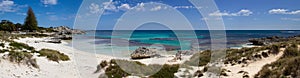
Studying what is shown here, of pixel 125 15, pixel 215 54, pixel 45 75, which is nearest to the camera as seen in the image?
pixel 45 75

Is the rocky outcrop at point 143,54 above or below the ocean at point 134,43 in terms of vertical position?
above

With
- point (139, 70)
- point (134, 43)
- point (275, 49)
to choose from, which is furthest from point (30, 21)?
point (275, 49)

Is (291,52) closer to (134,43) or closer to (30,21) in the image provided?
(134,43)

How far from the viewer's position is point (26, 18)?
260ft

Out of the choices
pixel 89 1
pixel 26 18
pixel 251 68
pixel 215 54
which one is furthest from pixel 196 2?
pixel 26 18

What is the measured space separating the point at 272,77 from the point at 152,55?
15.5m

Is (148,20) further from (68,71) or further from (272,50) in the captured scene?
(272,50)

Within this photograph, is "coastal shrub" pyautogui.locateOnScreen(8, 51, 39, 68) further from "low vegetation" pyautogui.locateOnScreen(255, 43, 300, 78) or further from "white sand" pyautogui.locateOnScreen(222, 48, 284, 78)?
"low vegetation" pyautogui.locateOnScreen(255, 43, 300, 78)

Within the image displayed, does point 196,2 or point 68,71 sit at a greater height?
point 196,2

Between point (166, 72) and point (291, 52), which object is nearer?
point (166, 72)

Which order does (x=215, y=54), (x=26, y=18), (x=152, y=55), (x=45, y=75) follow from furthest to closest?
(x=26, y=18), (x=152, y=55), (x=215, y=54), (x=45, y=75)

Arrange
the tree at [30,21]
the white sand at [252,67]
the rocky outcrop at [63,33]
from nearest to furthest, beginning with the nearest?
the white sand at [252,67]
the rocky outcrop at [63,33]
the tree at [30,21]

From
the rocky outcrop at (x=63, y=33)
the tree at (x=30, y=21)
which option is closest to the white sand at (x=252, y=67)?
the rocky outcrop at (x=63, y=33)

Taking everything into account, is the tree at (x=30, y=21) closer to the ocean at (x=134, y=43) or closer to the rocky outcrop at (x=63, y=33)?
the rocky outcrop at (x=63, y=33)
